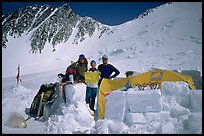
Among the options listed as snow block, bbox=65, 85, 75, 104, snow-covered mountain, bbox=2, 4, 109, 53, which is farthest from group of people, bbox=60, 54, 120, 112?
snow-covered mountain, bbox=2, 4, 109, 53

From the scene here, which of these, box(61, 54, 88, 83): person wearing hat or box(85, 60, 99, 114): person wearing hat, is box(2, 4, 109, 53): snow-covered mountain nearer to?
box(61, 54, 88, 83): person wearing hat

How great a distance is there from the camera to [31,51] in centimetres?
3547

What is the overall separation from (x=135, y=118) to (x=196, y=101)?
1.49 metres

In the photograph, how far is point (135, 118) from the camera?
5289 millimetres

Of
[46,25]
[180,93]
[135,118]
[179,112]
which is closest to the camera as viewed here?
[135,118]

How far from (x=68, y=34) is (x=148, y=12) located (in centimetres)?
1395

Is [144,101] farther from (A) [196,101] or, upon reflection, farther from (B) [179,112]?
(A) [196,101]

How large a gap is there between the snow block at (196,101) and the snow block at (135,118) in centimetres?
126

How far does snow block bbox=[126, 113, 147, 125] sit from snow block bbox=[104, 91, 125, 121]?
17 cm

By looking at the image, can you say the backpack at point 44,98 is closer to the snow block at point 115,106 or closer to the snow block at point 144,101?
the snow block at point 115,106

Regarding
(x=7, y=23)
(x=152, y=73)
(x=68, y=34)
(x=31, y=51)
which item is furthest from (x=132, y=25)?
(x=152, y=73)

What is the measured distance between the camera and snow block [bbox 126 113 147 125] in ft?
17.2

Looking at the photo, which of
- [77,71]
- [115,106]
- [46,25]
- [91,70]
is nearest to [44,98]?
[77,71]

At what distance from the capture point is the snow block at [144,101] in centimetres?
554
